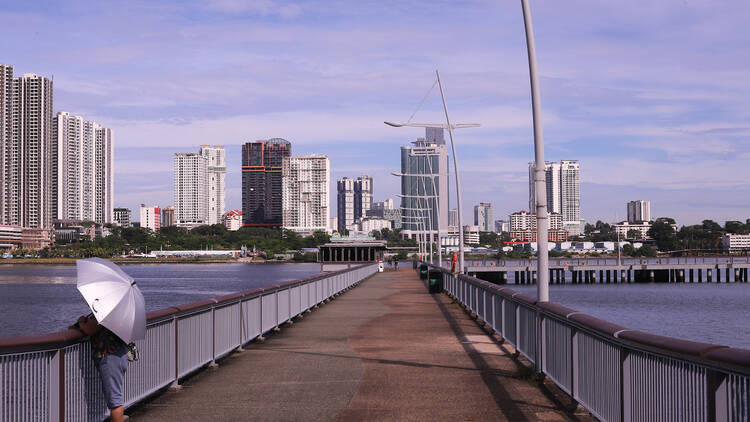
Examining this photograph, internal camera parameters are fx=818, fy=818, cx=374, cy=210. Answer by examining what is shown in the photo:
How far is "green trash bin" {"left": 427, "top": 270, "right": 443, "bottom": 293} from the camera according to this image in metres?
38.7

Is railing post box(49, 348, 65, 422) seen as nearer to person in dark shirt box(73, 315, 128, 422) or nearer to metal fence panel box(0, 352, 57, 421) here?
metal fence panel box(0, 352, 57, 421)

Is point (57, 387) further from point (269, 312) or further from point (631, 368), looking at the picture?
point (269, 312)

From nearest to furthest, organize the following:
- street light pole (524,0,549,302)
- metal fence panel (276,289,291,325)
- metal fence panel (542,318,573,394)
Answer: metal fence panel (542,318,573,394)
street light pole (524,0,549,302)
metal fence panel (276,289,291,325)

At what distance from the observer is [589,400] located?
30.9 ft

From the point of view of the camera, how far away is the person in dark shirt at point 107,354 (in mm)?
8016

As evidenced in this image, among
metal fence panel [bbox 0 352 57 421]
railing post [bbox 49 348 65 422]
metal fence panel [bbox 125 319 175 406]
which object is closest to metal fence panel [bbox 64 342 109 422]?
railing post [bbox 49 348 65 422]

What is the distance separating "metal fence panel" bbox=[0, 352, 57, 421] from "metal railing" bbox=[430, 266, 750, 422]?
5.41 metres

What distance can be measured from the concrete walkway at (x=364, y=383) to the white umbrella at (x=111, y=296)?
7.77ft

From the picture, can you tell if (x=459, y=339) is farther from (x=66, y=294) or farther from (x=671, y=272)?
(x=671, y=272)

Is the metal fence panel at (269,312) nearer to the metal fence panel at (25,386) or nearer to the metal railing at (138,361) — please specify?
the metal railing at (138,361)

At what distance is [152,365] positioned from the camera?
10.6 m

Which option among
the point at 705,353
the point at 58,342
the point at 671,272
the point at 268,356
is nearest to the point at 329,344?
the point at 268,356

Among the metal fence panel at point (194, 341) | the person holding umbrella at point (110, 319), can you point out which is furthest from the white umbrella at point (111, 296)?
the metal fence panel at point (194, 341)

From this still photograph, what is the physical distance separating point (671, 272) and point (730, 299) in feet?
166
